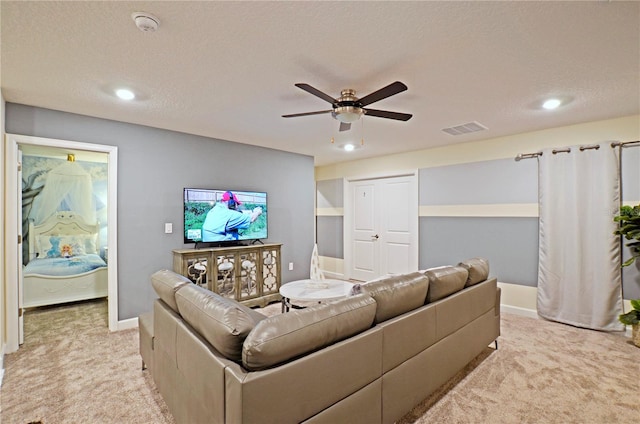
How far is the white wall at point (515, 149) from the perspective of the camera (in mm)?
3373

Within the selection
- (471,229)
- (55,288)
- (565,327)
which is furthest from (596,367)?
(55,288)

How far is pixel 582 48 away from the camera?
1.96 metres

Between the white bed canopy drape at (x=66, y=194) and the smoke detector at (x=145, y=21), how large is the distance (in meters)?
4.14

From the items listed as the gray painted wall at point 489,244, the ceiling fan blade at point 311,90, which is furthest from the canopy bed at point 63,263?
the gray painted wall at point 489,244

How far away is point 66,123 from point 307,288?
3.02m

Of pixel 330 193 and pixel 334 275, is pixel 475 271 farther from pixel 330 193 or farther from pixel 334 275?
pixel 330 193

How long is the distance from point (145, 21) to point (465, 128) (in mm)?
3418

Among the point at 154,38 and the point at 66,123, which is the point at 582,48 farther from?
the point at 66,123

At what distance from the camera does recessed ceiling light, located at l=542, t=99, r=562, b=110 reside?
2.85 meters

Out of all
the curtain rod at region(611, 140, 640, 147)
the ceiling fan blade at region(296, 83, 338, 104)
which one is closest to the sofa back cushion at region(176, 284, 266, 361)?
the ceiling fan blade at region(296, 83, 338, 104)

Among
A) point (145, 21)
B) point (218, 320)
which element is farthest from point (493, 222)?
point (145, 21)

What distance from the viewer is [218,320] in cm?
138

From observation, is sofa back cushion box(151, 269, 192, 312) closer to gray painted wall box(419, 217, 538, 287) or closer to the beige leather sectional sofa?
the beige leather sectional sofa

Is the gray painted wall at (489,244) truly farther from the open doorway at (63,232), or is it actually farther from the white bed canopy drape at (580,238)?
the open doorway at (63,232)
